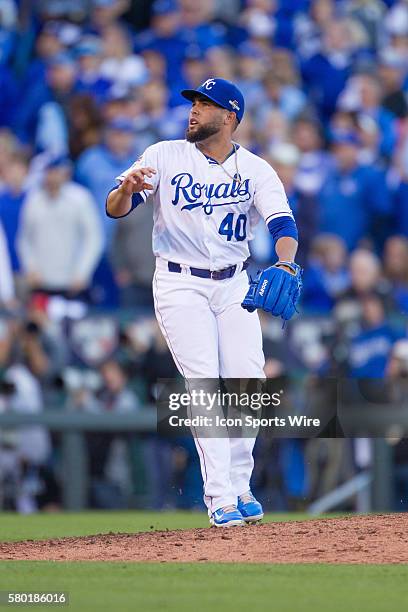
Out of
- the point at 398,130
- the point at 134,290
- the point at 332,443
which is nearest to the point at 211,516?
the point at 332,443

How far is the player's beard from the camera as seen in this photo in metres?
6.71

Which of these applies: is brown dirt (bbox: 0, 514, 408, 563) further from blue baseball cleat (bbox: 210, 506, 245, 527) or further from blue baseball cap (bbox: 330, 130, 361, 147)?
blue baseball cap (bbox: 330, 130, 361, 147)

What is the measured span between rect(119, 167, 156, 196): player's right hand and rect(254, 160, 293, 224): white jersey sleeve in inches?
21.7

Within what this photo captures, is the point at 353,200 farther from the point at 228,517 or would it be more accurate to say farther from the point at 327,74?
the point at 228,517

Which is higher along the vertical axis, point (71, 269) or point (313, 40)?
point (313, 40)

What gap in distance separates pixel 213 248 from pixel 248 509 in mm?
1261

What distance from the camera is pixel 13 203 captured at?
1183 centimetres

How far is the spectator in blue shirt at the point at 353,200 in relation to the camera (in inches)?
489

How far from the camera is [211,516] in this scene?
22.1 feet

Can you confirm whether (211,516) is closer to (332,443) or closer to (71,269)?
(332,443)

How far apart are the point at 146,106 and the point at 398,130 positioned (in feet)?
8.30

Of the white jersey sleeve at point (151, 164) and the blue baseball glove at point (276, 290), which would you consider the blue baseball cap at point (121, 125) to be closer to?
the white jersey sleeve at point (151, 164)

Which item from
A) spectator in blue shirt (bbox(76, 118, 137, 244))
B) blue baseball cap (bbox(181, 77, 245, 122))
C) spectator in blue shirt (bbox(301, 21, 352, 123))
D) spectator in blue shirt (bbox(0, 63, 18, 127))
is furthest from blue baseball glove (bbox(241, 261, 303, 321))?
spectator in blue shirt (bbox(301, 21, 352, 123))

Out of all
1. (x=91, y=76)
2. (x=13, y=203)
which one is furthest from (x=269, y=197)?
(x=91, y=76)
